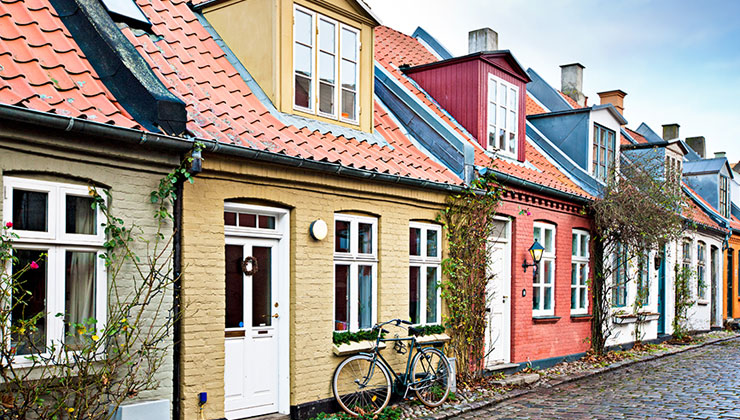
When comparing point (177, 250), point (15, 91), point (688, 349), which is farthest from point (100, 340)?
point (688, 349)

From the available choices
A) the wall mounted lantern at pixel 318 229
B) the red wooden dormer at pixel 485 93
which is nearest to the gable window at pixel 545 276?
the red wooden dormer at pixel 485 93

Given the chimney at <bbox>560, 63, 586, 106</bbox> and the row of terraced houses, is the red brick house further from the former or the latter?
the chimney at <bbox>560, 63, 586, 106</bbox>

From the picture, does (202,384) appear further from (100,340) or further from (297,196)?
(297,196)

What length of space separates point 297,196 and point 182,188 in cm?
171

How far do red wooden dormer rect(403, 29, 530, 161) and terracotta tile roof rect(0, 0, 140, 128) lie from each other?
745 cm

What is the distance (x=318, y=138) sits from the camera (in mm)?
9758

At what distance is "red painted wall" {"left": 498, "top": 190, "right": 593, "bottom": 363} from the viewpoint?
13266mm

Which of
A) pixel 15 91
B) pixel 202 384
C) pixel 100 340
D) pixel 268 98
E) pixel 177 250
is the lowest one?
pixel 202 384

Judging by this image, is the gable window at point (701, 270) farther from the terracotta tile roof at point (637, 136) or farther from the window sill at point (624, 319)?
the window sill at point (624, 319)

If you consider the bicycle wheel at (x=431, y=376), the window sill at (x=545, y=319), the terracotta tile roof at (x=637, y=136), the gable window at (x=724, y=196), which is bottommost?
the bicycle wheel at (x=431, y=376)

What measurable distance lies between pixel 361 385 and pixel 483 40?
10105 millimetres

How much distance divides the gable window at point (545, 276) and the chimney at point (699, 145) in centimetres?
2037

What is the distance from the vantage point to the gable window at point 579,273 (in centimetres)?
1549

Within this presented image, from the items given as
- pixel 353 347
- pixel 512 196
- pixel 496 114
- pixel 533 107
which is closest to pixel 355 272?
pixel 353 347
